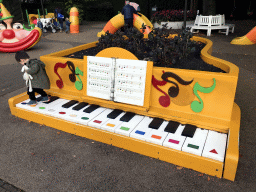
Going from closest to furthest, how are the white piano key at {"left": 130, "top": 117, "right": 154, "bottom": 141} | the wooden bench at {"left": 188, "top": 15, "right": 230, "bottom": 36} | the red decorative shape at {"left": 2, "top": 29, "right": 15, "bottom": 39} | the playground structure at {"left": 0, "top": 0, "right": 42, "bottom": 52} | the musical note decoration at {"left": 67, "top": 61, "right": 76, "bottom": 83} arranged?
the white piano key at {"left": 130, "top": 117, "right": 154, "bottom": 141} → the musical note decoration at {"left": 67, "top": 61, "right": 76, "bottom": 83} → the red decorative shape at {"left": 2, "top": 29, "right": 15, "bottom": 39} → the playground structure at {"left": 0, "top": 0, "right": 42, "bottom": 52} → the wooden bench at {"left": 188, "top": 15, "right": 230, "bottom": 36}

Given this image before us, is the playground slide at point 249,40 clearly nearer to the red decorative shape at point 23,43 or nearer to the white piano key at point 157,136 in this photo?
the white piano key at point 157,136

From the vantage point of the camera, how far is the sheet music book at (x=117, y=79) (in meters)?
3.05

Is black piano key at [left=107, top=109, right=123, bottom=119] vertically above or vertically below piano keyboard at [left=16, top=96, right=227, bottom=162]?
above

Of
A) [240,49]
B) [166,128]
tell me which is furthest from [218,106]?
[240,49]

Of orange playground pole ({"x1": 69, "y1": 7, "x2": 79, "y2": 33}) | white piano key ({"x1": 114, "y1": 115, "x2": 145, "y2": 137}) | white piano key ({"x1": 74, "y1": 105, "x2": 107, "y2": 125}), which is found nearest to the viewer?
white piano key ({"x1": 114, "y1": 115, "x2": 145, "y2": 137})

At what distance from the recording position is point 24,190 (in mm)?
2326

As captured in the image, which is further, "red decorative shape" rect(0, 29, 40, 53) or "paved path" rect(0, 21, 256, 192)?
"red decorative shape" rect(0, 29, 40, 53)

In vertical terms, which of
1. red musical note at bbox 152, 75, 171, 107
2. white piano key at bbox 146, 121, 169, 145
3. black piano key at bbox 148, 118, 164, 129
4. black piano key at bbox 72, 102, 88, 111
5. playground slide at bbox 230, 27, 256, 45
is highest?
playground slide at bbox 230, 27, 256, 45

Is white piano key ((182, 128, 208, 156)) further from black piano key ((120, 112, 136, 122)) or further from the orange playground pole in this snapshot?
the orange playground pole

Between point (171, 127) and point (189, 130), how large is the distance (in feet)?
0.80

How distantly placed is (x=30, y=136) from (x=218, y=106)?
113 inches

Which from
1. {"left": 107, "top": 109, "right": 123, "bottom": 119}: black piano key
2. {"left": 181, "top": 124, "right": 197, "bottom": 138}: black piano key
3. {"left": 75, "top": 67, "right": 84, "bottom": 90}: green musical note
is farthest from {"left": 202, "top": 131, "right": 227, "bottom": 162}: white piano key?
{"left": 75, "top": 67, "right": 84, "bottom": 90}: green musical note

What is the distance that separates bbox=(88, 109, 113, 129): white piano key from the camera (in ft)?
10.1

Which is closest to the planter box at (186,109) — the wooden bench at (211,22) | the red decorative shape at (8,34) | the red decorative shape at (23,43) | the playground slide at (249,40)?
the red decorative shape at (23,43)
